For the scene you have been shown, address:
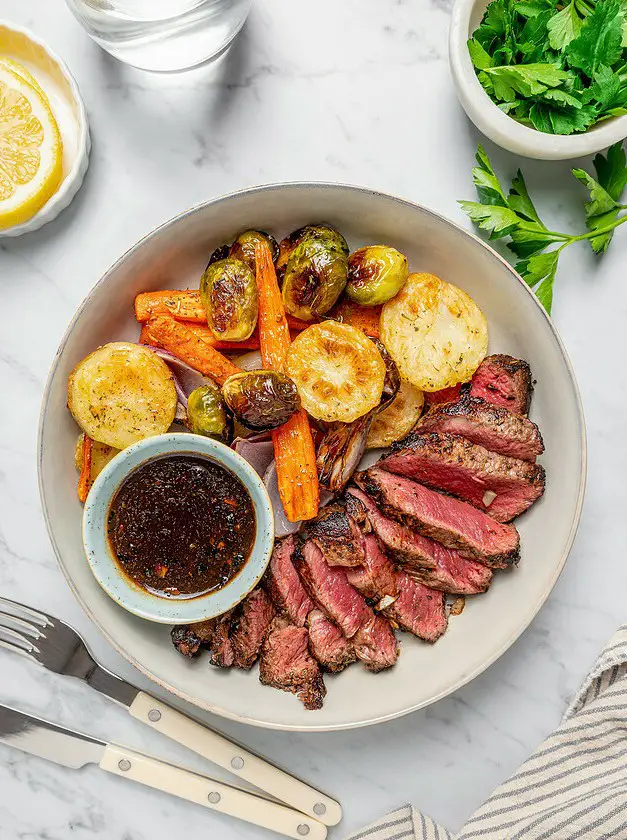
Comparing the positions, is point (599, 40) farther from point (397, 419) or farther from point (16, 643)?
point (16, 643)

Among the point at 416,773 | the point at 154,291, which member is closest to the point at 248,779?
the point at 416,773

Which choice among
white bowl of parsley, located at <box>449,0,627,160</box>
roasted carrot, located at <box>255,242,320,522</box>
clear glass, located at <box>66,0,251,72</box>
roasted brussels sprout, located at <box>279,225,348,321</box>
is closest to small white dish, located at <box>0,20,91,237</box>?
clear glass, located at <box>66,0,251,72</box>

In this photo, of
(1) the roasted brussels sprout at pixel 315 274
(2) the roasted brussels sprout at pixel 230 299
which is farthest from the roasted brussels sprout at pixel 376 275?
(2) the roasted brussels sprout at pixel 230 299

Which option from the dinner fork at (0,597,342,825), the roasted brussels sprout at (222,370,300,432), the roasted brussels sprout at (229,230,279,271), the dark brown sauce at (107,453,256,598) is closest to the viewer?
the roasted brussels sprout at (222,370,300,432)

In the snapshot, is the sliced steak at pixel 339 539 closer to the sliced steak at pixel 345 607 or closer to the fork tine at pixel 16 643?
the sliced steak at pixel 345 607

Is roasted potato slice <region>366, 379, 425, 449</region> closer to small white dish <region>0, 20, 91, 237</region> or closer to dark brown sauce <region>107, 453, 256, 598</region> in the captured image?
dark brown sauce <region>107, 453, 256, 598</region>
